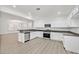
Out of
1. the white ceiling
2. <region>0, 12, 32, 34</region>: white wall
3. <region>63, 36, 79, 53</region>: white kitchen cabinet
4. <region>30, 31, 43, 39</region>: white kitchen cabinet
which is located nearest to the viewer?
<region>63, 36, 79, 53</region>: white kitchen cabinet

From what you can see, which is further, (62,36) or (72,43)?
(62,36)

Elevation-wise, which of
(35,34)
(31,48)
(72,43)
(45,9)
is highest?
(45,9)

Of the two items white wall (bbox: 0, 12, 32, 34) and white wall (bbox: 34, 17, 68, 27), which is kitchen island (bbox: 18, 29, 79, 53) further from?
white wall (bbox: 0, 12, 32, 34)

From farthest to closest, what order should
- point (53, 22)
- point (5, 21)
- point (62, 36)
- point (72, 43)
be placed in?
point (5, 21) → point (53, 22) → point (62, 36) → point (72, 43)

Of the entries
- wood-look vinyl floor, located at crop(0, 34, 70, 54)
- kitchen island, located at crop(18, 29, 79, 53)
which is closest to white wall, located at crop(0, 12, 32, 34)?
kitchen island, located at crop(18, 29, 79, 53)

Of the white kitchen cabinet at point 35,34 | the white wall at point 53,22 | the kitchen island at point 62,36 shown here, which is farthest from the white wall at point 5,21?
the kitchen island at point 62,36

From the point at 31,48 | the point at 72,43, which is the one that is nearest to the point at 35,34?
the point at 31,48

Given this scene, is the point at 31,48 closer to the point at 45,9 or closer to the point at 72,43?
the point at 72,43

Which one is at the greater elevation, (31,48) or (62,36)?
(62,36)

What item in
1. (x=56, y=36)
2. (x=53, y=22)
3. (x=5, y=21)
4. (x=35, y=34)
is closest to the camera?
(x=56, y=36)
